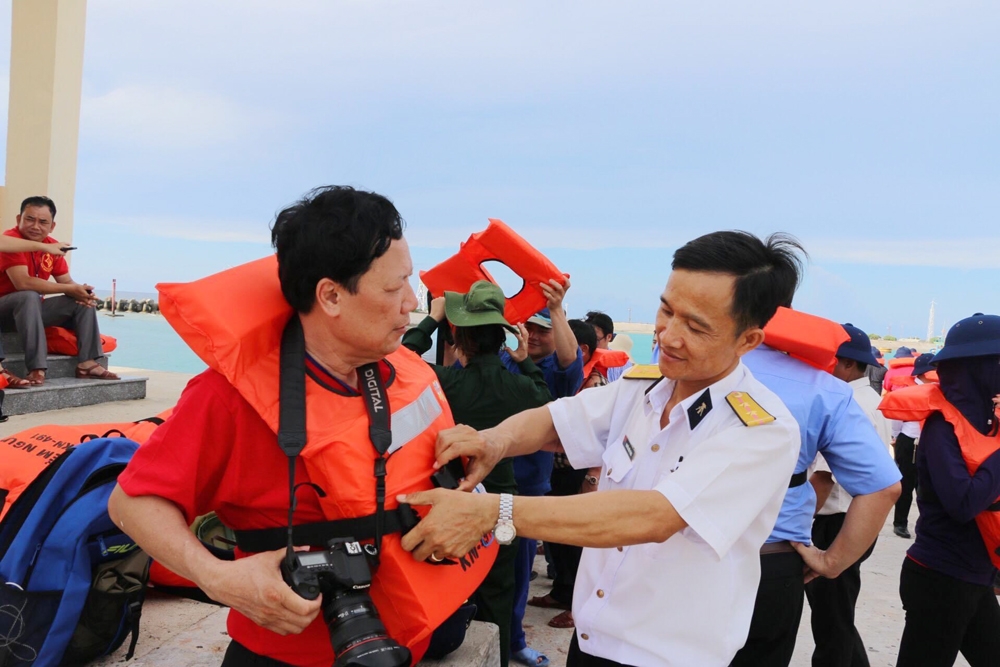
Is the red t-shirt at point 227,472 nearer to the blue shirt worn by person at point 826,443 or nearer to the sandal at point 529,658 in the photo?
the blue shirt worn by person at point 826,443

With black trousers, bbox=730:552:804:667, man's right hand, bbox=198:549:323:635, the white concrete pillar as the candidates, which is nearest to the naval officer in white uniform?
man's right hand, bbox=198:549:323:635

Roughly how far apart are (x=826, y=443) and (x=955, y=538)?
90 cm

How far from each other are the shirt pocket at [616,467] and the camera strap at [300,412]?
608 mm

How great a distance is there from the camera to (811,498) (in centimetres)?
281

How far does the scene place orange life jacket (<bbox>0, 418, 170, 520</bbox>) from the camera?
2.99m

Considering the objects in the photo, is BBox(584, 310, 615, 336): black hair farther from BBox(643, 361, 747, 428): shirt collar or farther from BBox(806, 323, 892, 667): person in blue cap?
BBox(643, 361, 747, 428): shirt collar

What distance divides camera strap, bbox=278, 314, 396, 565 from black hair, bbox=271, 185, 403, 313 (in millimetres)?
113

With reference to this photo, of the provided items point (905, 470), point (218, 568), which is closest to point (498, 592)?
point (218, 568)

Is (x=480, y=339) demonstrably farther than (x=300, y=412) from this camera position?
Yes

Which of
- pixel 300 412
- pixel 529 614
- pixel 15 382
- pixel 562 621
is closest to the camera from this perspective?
pixel 300 412

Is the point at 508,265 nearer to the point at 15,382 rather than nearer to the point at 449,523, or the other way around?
the point at 449,523

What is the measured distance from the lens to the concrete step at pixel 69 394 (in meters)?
6.30

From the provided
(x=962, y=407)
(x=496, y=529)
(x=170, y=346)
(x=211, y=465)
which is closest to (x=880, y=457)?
(x=962, y=407)

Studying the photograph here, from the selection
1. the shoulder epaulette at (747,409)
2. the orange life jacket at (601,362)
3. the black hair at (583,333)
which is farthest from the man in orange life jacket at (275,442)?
the orange life jacket at (601,362)
